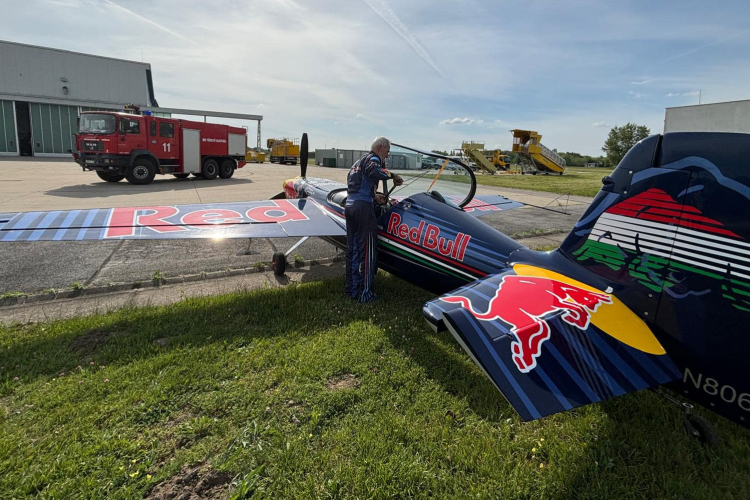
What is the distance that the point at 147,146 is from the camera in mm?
16688

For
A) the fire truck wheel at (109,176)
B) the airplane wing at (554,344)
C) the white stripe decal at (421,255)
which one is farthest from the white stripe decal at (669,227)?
the fire truck wheel at (109,176)

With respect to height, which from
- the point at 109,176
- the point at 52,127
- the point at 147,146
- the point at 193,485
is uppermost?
the point at 52,127

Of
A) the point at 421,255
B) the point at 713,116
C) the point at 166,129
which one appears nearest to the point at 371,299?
the point at 421,255

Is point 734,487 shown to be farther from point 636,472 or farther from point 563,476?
point 563,476

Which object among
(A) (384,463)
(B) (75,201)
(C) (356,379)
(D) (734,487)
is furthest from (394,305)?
(B) (75,201)

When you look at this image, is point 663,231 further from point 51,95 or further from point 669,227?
point 51,95

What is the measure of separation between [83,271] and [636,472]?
281 inches

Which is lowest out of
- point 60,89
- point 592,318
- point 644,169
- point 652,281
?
point 592,318

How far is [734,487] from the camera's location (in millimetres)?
2186

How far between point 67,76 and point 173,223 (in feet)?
138

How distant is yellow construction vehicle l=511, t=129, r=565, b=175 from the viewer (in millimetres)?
39844

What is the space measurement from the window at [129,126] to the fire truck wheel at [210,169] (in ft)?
12.8

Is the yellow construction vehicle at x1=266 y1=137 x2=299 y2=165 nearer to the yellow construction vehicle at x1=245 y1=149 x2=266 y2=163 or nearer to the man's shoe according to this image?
the yellow construction vehicle at x1=245 y1=149 x2=266 y2=163

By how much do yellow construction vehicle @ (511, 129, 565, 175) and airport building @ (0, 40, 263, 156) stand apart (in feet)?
88.7
